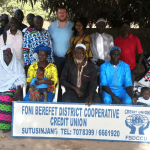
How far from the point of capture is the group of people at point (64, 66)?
11.2 feet

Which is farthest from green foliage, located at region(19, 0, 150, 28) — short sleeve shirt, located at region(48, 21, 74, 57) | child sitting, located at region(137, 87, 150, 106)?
child sitting, located at region(137, 87, 150, 106)

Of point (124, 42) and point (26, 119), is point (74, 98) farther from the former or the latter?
point (124, 42)

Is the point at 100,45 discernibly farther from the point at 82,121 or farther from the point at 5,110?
the point at 5,110

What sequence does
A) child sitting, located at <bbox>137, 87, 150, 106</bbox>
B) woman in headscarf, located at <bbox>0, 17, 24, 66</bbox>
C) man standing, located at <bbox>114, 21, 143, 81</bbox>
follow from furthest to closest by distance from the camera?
man standing, located at <bbox>114, 21, 143, 81</bbox> → woman in headscarf, located at <bbox>0, 17, 24, 66</bbox> → child sitting, located at <bbox>137, 87, 150, 106</bbox>

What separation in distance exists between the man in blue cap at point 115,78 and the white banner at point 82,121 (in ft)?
1.38

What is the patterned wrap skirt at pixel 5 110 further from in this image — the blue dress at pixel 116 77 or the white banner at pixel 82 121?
the blue dress at pixel 116 77

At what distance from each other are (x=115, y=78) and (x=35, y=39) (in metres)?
1.67

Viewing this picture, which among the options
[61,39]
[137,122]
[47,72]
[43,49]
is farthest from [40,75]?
[137,122]

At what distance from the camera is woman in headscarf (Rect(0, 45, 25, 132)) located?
3.38m

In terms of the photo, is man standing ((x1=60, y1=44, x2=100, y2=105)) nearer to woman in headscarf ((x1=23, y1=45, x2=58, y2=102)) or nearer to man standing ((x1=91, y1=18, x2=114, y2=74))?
woman in headscarf ((x1=23, y1=45, x2=58, y2=102))

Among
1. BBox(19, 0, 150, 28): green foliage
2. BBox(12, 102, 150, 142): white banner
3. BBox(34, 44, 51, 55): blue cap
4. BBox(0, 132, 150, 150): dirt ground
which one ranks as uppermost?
BBox(19, 0, 150, 28): green foliage

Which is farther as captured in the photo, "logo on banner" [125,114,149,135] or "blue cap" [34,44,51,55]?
"blue cap" [34,44,51,55]

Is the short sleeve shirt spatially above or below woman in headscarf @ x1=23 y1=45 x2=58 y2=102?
above

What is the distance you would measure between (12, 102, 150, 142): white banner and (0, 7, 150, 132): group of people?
0.24 metres
